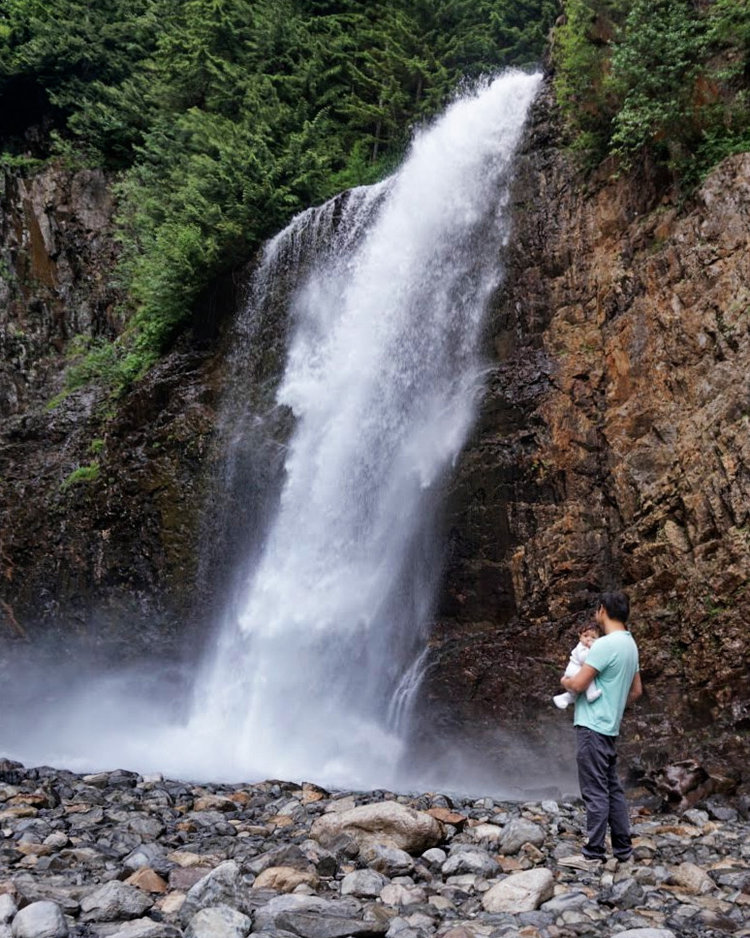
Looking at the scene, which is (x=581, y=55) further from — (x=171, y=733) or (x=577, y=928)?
(x=171, y=733)

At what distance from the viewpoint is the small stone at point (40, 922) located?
11.7ft

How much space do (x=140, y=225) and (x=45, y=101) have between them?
23.7 feet

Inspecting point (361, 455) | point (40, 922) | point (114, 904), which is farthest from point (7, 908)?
point (361, 455)

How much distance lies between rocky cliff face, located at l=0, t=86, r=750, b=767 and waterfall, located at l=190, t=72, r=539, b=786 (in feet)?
1.83

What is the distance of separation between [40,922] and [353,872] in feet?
5.62

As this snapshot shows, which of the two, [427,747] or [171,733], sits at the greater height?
[171,733]

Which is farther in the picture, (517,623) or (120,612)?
(120,612)

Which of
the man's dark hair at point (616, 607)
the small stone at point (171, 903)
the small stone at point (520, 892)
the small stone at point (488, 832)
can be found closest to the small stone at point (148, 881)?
the small stone at point (171, 903)

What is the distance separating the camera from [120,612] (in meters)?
13.2

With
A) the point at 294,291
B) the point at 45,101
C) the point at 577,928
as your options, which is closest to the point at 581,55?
the point at 294,291

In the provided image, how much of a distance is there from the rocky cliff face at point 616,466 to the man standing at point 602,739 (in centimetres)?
294

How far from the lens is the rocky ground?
12.0 feet

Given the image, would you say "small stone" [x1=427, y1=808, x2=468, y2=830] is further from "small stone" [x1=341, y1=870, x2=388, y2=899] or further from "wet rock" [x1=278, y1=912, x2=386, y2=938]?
"wet rock" [x1=278, y1=912, x2=386, y2=938]

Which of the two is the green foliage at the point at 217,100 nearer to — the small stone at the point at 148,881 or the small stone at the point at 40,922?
the small stone at the point at 148,881
